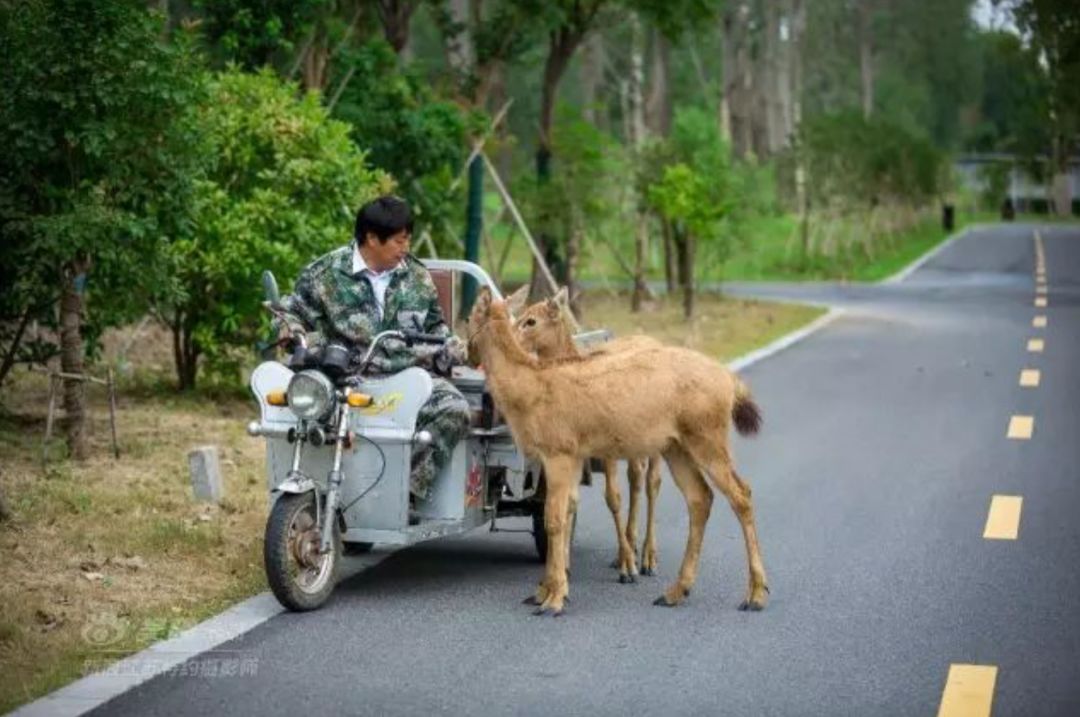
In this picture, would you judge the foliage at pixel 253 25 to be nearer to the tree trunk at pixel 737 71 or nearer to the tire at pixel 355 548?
the tire at pixel 355 548

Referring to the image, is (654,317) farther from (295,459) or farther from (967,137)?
(967,137)

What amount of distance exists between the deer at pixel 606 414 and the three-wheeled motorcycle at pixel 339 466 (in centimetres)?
35

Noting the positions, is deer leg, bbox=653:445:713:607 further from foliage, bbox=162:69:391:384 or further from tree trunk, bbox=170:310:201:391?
tree trunk, bbox=170:310:201:391

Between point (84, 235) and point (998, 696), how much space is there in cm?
712

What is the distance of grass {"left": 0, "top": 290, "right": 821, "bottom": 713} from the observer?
340 inches

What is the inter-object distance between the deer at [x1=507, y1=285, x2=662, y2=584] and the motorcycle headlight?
3.58 feet

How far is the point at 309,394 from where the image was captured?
360 inches

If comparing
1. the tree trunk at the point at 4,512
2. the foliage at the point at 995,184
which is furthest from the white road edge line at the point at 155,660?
the foliage at the point at 995,184

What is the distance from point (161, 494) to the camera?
12.6 metres

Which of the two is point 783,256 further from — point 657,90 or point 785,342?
point 785,342

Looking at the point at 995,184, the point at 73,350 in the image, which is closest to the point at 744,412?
the point at 73,350

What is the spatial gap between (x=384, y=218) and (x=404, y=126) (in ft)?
47.7

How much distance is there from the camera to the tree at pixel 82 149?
1309cm

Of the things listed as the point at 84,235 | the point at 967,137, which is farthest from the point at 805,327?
the point at 967,137
